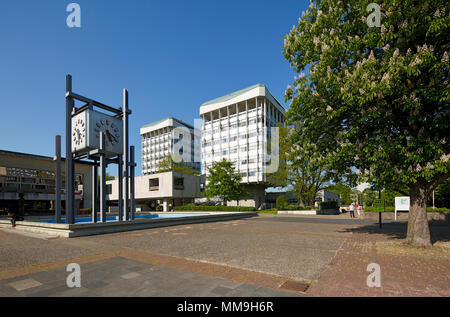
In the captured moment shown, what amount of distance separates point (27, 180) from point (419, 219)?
4808 centimetres

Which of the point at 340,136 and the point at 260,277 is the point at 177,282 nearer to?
the point at 260,277

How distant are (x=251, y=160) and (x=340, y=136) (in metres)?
40.2

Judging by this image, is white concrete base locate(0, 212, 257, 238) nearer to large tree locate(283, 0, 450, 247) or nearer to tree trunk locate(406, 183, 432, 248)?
large tree locate(283, 0, 450, 247)

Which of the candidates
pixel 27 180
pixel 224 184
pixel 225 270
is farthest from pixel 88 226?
pixel 27 180

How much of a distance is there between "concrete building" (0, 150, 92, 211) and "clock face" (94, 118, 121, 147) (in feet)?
81.5

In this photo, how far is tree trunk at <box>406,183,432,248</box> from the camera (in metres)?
8.98

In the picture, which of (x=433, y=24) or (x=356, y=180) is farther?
(x=356, y=180)

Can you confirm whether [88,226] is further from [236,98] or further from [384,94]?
[236,98]

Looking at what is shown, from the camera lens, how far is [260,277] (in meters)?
5.53

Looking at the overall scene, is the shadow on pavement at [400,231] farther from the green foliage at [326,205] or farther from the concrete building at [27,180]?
the concrete building at [27,180]

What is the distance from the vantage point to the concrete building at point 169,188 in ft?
161

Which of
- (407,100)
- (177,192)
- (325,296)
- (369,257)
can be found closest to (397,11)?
(407,100)

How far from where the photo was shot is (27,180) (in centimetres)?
3794

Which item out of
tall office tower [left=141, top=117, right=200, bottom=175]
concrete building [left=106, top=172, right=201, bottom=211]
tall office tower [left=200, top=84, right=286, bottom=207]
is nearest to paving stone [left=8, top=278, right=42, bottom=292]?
tall office tower [left=200, top=84, right=286, bottom=207]
